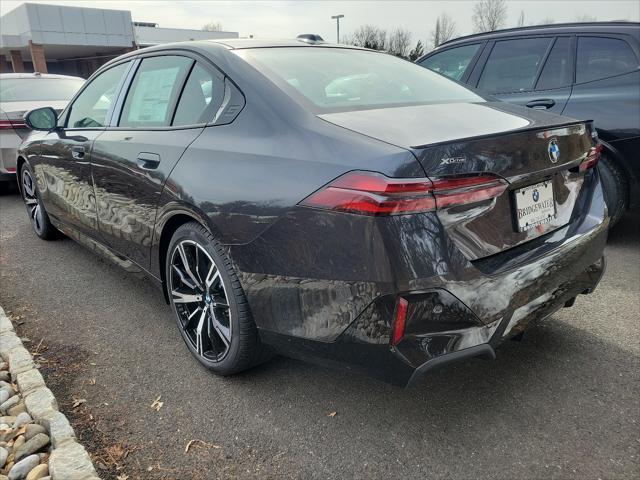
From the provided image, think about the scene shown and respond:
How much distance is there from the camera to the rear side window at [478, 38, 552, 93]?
447 cm

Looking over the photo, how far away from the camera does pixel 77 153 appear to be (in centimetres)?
348

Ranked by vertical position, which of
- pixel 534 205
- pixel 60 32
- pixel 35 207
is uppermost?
pixel 60 32

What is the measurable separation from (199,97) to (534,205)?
1663 mm

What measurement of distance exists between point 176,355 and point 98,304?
973 mm

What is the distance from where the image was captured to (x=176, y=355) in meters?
2.78

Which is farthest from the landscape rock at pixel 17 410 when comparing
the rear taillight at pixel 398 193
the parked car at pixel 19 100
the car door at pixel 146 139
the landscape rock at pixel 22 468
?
the parked car at pixel 19 100

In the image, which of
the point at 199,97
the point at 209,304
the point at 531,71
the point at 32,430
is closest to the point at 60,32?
the point at 531,71

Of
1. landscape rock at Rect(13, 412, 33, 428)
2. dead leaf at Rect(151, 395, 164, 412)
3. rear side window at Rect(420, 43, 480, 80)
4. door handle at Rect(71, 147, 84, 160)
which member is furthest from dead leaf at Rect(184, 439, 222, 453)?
rear side window at Rect(420, 43, 480, 80)

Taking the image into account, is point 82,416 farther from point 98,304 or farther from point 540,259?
point 540,259

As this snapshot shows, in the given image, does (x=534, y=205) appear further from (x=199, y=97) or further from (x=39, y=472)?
(x=39, y=472)

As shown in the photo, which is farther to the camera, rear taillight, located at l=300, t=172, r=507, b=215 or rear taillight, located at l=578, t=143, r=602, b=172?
rear taillight, located at l=578, t=143, r=602, b=172

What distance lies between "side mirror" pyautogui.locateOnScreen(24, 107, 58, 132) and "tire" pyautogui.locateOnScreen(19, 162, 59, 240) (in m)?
0.76

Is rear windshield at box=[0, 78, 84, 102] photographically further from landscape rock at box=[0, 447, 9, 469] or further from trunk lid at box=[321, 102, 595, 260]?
trunk lid at box=[321, 102, 595, 260]

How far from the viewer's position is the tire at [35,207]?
4.64m
